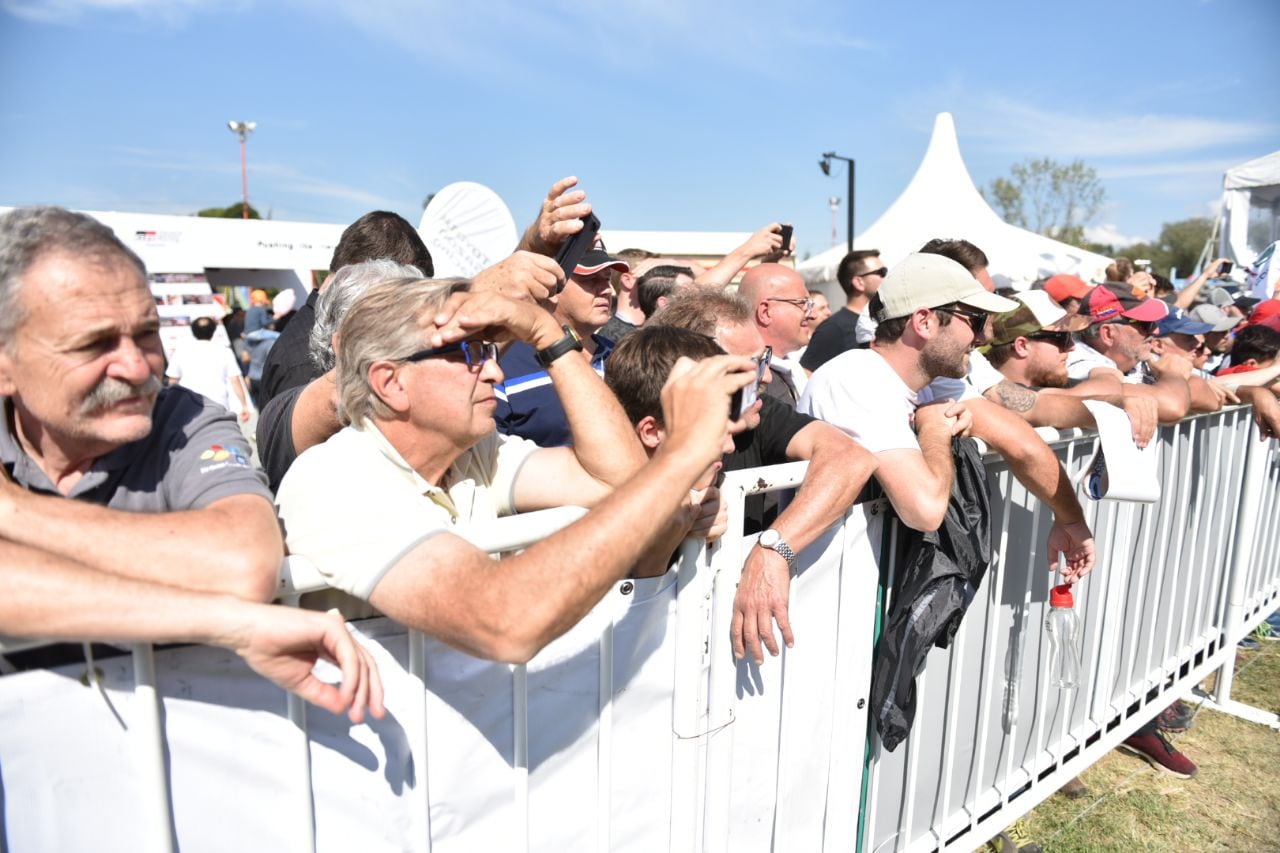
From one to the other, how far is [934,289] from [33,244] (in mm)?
2494

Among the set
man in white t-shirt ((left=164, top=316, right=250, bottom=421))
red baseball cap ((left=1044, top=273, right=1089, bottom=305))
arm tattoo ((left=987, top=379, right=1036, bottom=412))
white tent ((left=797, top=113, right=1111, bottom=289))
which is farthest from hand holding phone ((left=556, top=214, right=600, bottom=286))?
white tent ((left=797, top=113, right=1111, bottom=289))

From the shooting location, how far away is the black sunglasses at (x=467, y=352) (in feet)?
5.74

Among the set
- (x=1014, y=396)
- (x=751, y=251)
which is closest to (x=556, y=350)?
(x=1014, y=396)

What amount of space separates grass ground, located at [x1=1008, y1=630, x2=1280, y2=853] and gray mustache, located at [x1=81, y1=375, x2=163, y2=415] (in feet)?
11.8

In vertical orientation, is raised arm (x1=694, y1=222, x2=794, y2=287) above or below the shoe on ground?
above

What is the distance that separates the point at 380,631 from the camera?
1.45 metres

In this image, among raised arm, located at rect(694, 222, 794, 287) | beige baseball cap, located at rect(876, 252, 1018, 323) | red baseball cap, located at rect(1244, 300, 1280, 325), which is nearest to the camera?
beige baseball cap, located at rect(876, 252, 1018, 323)

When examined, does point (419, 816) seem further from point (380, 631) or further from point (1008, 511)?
point (1008, 511)

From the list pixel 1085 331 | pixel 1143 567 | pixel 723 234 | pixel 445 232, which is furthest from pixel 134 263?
pixel 723 234

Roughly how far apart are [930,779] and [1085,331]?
10.4 feet

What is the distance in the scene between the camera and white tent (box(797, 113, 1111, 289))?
55.2 ft

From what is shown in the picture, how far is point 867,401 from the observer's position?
258cm

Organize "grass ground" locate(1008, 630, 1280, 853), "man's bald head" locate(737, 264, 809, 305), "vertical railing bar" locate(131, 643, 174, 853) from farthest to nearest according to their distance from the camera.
Answer: 1. "man's bald head" locate(737, 264, 809, 305)
2. "grass ground" locate(1008, 630, 1280, 853)
3. "vertical railing bar" locate(131, 643, 174, 853)

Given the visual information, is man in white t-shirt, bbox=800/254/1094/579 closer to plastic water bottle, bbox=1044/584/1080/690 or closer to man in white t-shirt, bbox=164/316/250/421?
plastic water bottle, bbox=1044/584/1080/690
